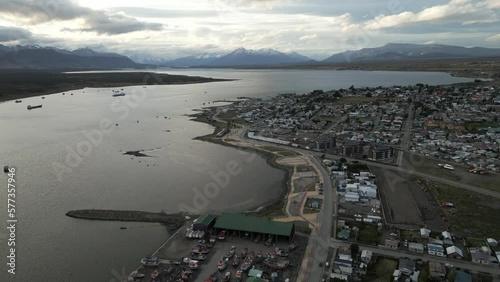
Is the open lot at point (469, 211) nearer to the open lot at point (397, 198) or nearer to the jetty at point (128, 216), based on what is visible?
the open lot at point (397, 198)

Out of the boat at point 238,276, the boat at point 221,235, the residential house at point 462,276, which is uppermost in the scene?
the boat at point 221,235

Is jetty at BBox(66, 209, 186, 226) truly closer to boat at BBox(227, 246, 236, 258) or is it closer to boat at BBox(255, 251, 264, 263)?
boat at BBox(227, 246, 236, 258)

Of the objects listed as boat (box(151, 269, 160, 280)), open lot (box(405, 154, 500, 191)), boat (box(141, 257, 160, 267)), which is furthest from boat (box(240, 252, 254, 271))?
open lot (box(405, 154, 500, 191))

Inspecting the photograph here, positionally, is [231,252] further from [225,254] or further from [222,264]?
[222,264]

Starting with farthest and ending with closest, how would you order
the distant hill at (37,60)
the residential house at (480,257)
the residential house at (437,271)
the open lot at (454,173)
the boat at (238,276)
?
the distant hill at (37,60), the open lot at (454,173), the residential house at (480,257), the boat at (238,276), the residential house at (437,271)

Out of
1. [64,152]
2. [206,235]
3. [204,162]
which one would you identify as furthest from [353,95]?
[206,235]

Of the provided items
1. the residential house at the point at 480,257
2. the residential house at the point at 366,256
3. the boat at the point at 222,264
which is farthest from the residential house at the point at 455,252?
the boat at the point at 222,264
